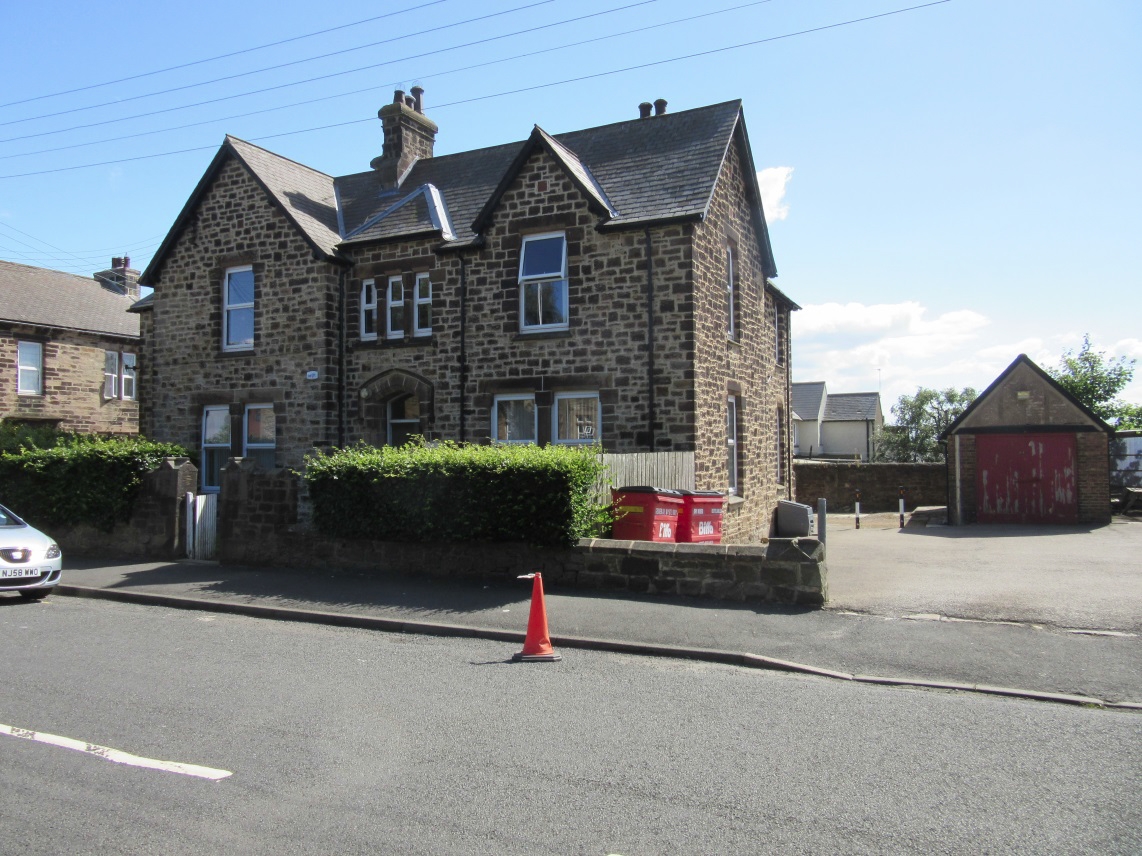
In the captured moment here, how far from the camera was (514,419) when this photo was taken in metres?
16.7

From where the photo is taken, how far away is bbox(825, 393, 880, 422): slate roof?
59.6 metres

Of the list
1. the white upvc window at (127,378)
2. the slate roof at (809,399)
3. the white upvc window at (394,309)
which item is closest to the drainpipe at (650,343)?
the white upvc window at (394,309)

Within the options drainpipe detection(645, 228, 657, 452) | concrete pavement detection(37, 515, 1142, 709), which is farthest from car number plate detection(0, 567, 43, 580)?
drainpipe detection(645, 228, 657, 452)

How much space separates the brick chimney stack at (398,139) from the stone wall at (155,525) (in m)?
8.91

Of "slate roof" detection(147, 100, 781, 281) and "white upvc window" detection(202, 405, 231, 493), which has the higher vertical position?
"slate roof" detection(147, 100, 781, 281)

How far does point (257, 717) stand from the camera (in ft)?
19.8

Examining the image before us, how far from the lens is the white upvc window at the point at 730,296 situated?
56.4 ft

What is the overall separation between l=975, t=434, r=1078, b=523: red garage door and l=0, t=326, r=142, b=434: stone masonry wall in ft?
88.9

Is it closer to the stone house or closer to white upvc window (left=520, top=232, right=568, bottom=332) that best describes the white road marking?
white upvc window (left=520, top=232, right=568, bottom=332)

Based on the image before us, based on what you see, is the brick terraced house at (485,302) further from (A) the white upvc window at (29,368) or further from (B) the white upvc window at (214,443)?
(A) the white upvc window at (29,368)

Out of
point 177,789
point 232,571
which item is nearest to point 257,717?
point 177,789

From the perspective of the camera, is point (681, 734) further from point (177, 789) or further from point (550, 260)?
point (550, 260)

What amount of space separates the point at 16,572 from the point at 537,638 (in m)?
7.96

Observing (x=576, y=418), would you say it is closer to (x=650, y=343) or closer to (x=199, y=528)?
(x=650, y=343)
